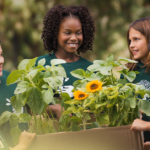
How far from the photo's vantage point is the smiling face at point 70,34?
4.47ft

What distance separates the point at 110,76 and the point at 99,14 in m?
A: 3.79

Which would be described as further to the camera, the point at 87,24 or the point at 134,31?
the point at 87,24

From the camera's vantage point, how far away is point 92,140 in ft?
2.41

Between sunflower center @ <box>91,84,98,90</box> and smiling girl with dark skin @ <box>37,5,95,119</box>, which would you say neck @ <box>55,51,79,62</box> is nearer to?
Result: smiling girl with dark skin @ <box>37,5,95,119</box>

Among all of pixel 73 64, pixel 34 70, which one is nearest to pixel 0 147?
pixel 34 70

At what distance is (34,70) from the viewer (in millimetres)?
777

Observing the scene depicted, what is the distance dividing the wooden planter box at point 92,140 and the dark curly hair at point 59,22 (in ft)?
2.75

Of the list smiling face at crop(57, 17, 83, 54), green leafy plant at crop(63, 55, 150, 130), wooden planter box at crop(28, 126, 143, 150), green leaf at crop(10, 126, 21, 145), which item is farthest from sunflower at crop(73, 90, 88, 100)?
smiling face at crop(57, 17, 83, 54)

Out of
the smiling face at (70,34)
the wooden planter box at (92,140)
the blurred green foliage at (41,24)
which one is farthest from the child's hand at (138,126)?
the blurred green foliage at (41,24)

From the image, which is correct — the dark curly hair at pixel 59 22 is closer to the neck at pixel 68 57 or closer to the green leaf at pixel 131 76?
the neck at pixel 68 57

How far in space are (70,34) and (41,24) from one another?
3023mm

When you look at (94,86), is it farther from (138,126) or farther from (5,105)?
(5,105)

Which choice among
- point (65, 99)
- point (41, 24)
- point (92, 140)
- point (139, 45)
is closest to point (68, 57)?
point (139, 45)

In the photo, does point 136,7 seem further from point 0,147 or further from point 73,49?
point 0,147
